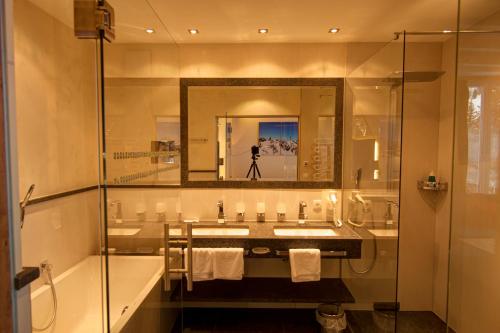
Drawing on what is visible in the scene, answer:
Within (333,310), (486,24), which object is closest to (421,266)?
(333,310)

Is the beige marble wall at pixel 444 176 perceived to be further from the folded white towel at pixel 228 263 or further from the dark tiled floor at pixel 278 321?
the folded white towel at pixel 228 263

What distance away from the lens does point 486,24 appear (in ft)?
6.18

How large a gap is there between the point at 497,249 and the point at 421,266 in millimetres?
1136

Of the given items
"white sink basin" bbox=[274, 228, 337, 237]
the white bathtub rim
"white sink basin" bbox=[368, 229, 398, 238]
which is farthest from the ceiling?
"white sink basin" bbox=[274, 228, 337, 237]

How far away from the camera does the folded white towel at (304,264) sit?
2.50 metres

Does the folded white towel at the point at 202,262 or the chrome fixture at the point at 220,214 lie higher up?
the chrome fixture at the point at 220,214

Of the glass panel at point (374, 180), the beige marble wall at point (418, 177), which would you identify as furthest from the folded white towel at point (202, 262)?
the beige marble wall at point (418, 177)

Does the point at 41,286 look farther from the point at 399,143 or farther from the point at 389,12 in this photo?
the point at 389,12

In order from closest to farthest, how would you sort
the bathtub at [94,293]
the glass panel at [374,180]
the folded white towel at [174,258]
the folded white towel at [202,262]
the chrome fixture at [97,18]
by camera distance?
the chrome fixture at [97,18], the bathtub at [94,293], the folded white towel at [174,258], the glass panel at [374,180], the folded white towel at [202,262]

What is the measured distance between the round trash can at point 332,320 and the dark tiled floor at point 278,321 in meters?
0.14

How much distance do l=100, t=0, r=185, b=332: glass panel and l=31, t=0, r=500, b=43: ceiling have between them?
9cm

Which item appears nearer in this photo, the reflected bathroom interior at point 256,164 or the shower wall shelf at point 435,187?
the reflected bathroom interior at point 256,164

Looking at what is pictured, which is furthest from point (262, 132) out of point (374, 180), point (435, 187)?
point (435, 187)

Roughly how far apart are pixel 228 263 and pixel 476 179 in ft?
6.25
